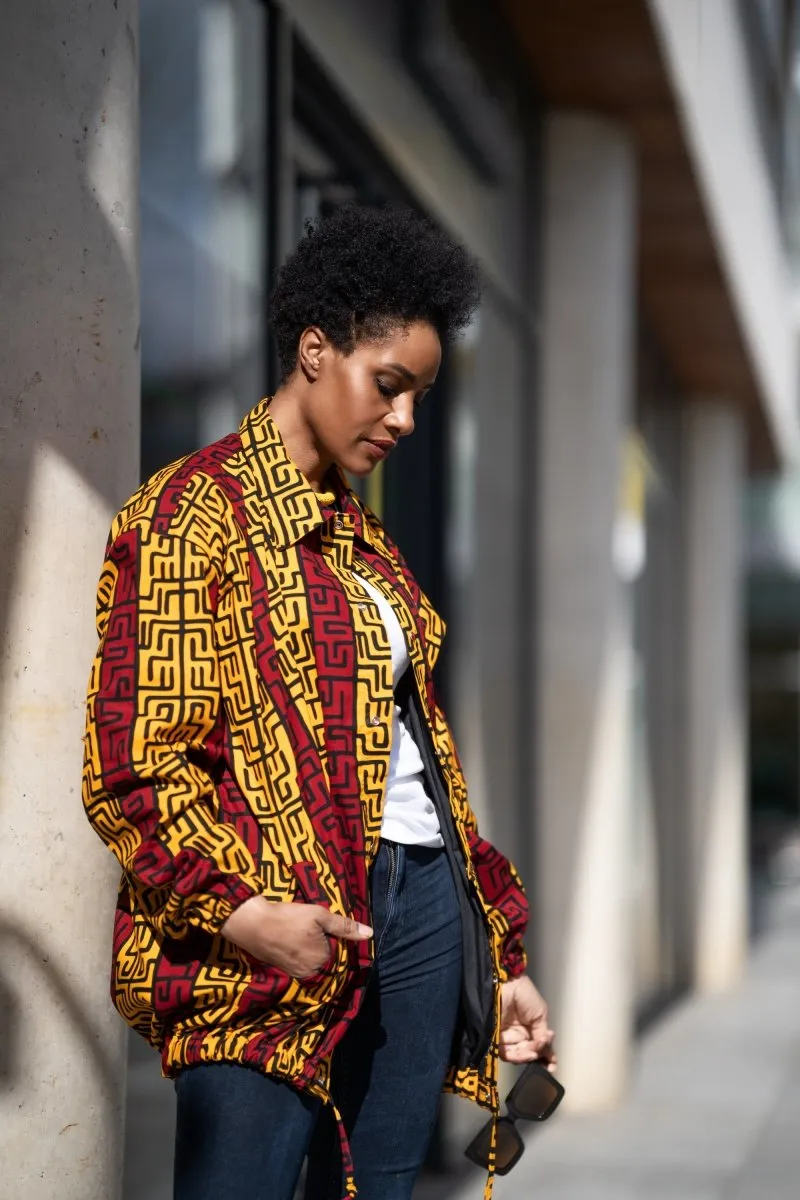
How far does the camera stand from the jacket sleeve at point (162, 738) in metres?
1.92

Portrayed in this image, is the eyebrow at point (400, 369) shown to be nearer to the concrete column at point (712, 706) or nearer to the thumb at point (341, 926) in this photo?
the thumb at point (341, 926)

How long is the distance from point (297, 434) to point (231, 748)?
46 cm

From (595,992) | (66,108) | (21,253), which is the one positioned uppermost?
(66,108)

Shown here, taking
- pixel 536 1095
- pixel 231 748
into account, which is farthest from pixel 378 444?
pixel 536 1095

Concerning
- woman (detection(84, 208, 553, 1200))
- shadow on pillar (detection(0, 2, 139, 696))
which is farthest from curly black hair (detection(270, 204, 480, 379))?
shadow on pillar (detection(0, 2, 139, 696))

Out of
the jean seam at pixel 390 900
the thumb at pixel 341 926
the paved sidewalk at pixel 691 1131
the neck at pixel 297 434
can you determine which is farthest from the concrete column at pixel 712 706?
the thumb at pixel 341 926

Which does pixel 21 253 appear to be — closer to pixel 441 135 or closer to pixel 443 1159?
pixel 441 135

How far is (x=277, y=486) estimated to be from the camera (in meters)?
2.20

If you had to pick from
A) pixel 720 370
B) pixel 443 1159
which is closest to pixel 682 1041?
pixel 443 1159

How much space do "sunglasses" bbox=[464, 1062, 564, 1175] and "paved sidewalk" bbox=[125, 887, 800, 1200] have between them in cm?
121

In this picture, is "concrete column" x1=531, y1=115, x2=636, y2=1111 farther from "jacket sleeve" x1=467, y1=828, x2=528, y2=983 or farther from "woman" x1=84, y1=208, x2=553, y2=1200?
"woman" x1=84, y1=208, x2=553, y2=1200

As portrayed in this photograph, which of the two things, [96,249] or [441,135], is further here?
[441,135]

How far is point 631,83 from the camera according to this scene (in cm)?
699

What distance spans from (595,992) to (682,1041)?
232 centimetres
